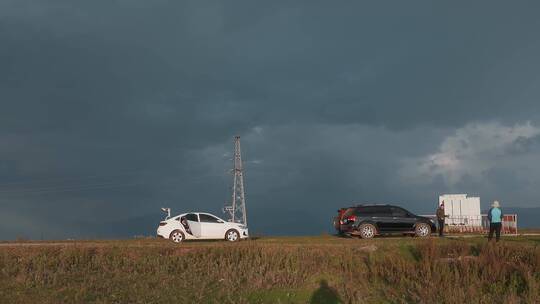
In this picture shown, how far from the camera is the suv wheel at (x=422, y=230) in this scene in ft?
102

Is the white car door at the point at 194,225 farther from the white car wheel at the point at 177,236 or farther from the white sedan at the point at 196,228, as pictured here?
the white car wheel at the point at 177,236

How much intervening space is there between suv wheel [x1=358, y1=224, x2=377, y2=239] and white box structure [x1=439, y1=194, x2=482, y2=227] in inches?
385

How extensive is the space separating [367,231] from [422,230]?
121 inches

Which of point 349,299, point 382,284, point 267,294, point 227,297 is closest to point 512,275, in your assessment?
point 382,284

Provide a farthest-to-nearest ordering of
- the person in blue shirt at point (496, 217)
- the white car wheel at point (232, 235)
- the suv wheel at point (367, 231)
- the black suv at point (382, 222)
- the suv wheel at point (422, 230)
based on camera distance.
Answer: the white car wheel at point (232, 235) → the suv wheel at point (422, 230) → the black suv at point (382, 222) → the suv wheel at point (367, 231) → the person in blue shirt at point (496, 217)

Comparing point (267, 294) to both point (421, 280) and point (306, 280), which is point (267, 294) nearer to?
Answer: point (306, 280)

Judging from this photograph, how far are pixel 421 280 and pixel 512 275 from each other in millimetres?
2726

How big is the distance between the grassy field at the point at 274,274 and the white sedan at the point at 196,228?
8.02 meters

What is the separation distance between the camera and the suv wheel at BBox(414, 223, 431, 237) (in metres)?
31.0

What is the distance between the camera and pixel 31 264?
2058 centimetres

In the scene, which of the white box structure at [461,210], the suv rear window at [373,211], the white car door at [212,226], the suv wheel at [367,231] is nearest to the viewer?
the suv wheel at [367,231]

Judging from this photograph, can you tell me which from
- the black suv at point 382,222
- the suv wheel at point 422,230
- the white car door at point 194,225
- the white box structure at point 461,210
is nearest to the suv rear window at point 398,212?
the black suv at point 382,222

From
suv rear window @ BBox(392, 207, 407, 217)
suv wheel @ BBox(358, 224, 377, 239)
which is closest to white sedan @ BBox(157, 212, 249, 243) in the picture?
suv wheel @ BBox(358, 224, 377, 239)

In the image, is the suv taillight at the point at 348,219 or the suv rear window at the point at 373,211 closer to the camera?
the suv taillight at the point at 348,219
